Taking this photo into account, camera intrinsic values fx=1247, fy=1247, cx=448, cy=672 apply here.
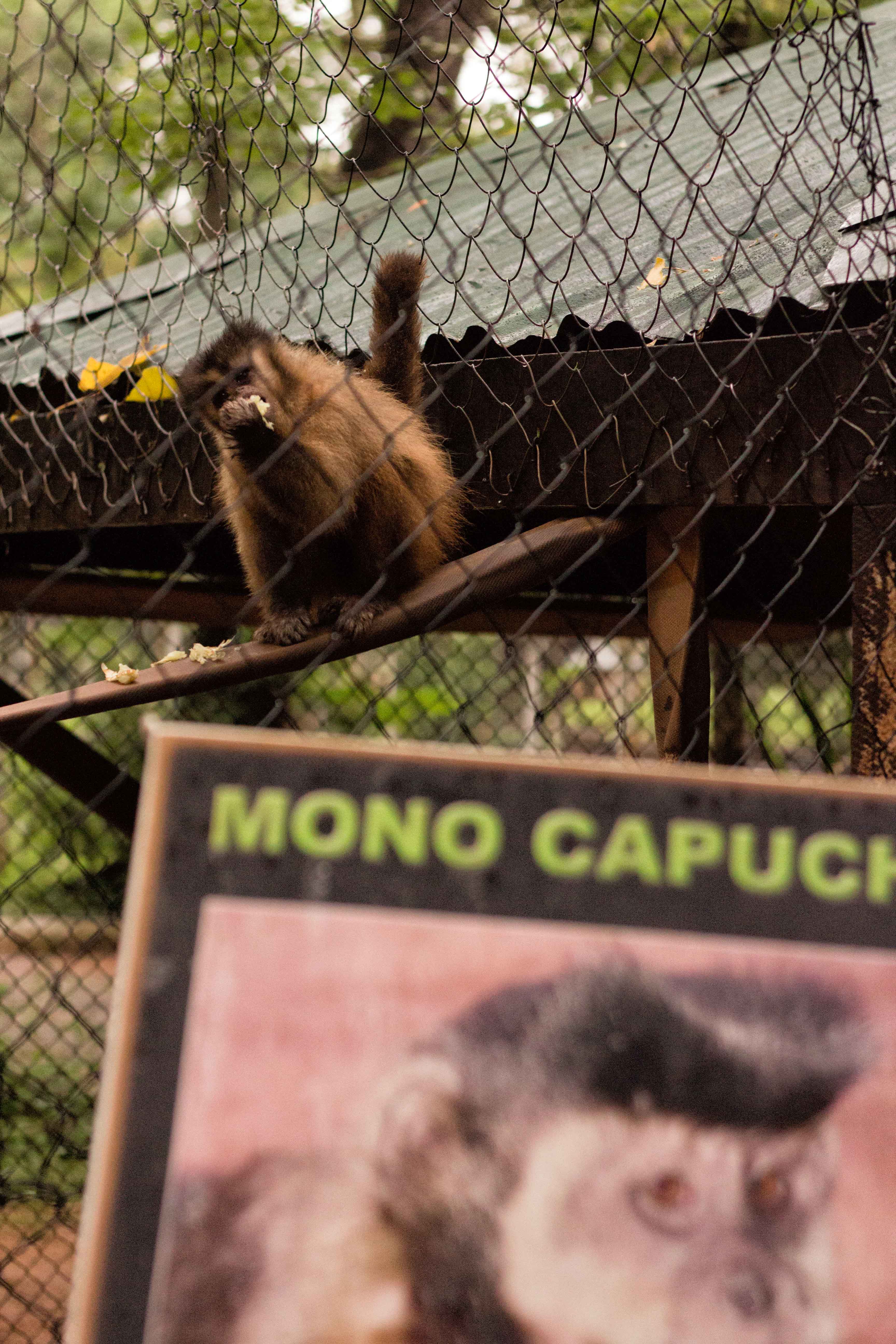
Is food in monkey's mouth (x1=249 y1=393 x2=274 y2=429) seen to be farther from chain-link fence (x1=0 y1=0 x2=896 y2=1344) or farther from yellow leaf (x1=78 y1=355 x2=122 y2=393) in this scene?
yellow leaf (x1=78 y1=355 x2=122 y2=393)

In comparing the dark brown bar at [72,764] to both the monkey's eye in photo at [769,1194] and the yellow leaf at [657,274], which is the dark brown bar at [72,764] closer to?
the yellow leaf at [657,274]

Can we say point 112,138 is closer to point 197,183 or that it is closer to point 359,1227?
point 197,183

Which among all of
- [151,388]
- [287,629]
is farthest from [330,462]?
[151,388]

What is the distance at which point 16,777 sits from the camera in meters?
7.98

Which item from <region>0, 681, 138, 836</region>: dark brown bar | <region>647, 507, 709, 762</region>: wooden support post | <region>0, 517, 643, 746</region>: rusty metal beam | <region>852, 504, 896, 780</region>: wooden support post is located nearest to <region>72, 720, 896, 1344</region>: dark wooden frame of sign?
<region>0, 517, 643, 746</region>: rusty metal beam

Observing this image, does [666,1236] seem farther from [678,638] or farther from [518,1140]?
[678,638]

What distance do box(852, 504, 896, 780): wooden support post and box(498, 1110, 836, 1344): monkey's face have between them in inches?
53.4

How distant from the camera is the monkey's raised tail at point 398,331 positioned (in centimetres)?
302

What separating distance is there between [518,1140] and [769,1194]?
0.29 metres

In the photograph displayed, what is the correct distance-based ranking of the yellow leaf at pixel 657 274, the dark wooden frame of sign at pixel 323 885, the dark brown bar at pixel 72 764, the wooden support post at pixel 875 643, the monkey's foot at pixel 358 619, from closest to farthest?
the dark wooden frame of sign at pixel 323 885 → the wooden support post at pixel 875 643 → the monkey's foot at pixel 358 619 → the yellow leaf at pixel 657 274 → the dark brown bar at pixel 72 764

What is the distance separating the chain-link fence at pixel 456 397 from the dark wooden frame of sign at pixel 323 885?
307 mm

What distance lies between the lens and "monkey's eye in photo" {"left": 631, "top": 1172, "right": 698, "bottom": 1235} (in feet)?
4.46

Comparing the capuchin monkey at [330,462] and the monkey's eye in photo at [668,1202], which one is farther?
the capuchin monkey at [330,462]

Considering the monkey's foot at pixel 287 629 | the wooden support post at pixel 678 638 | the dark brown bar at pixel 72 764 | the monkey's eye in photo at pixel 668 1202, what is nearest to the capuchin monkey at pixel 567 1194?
the monkey's eye in photo at pixel 668 1202
